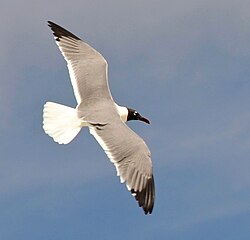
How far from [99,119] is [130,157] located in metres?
1.00

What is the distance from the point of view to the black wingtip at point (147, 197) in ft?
42.0

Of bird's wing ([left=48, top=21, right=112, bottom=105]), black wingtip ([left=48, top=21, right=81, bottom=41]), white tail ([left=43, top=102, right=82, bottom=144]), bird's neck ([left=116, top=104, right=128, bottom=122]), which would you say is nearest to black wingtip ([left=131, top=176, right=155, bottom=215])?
white tail ([left=43, top=102, right=82, bottom=144])

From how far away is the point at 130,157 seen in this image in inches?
526

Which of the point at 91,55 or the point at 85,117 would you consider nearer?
the point at 85,117

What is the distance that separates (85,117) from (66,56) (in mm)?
2222

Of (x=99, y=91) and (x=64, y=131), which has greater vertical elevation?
(x=99, y=91)

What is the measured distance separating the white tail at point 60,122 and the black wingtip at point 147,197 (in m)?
1.63

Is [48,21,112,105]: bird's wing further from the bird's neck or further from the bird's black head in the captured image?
the bird's black head

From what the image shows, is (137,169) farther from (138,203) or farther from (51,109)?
(51,109)

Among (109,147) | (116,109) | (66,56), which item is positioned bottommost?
(109,147)

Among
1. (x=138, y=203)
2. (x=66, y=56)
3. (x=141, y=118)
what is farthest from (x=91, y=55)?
(x=138, y=203)

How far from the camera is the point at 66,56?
16047 millimetres

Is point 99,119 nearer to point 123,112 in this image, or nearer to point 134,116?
point 123,112

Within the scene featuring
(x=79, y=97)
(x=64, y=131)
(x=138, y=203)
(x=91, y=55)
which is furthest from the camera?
(x=91, y=55)
